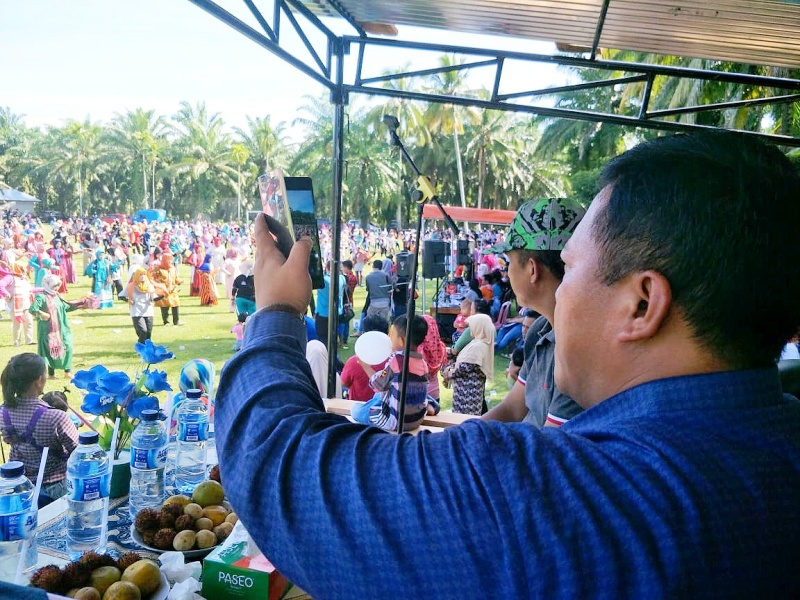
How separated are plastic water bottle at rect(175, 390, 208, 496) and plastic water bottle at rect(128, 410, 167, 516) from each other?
161 mm

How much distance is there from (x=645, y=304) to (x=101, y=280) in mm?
16582

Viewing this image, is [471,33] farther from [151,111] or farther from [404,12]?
[151,111]

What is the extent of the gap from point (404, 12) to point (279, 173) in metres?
3.19

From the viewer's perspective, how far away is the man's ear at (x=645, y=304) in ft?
2.09

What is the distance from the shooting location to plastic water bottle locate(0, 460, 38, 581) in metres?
1.64

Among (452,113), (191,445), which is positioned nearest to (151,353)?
(191,445)

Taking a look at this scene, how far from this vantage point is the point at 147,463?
209 centimetres

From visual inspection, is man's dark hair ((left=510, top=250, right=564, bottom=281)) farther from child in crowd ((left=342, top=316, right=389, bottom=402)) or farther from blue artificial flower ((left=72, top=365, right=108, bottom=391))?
child in crowd ((left=342, top=316, right=389, bottom=402))

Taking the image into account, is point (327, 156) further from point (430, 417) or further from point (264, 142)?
point (430, 417)

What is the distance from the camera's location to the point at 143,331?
1076 centimetres

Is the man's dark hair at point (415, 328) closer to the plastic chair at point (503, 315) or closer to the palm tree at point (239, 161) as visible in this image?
the plastic chair at point (503, 315)

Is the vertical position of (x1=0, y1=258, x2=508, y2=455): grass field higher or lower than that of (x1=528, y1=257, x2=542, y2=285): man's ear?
lower

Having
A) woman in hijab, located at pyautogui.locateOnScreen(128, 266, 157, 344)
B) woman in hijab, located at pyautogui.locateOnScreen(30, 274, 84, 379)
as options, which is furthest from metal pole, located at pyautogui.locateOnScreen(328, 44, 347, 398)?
woman in hijab, located at pyautogui.locateOnScreen(128, 266, 157, 344)

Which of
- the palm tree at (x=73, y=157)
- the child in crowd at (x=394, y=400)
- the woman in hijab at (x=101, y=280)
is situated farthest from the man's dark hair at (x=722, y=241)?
the palm tree at (x=73, y=157)
